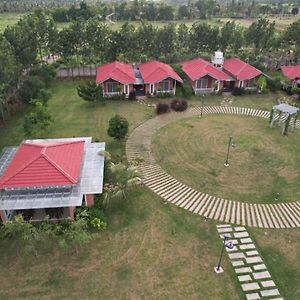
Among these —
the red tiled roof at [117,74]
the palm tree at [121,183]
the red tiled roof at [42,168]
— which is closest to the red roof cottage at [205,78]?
the red tiled roof at [117,74]

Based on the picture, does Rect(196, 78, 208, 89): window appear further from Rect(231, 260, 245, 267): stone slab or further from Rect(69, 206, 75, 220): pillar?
Rect(231, 260, 245, 267): stone slab

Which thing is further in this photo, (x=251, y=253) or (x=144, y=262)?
(x=251, y=253)

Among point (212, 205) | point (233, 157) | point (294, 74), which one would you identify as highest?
point (294, 74)

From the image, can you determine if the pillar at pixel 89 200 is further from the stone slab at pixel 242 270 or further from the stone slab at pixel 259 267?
the stone slab at pixel 259 267

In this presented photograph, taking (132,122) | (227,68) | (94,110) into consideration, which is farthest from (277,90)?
(94,110)

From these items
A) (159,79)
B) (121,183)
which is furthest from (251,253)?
(159,79)

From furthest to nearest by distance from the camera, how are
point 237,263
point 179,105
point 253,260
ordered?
point 179,105, point 253,260, point 237,263

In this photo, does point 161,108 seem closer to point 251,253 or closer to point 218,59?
point 218,59

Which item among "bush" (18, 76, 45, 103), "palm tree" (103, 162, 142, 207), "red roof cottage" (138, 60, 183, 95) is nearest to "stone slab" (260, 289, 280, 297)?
"palm tree" (103, 162, 142, 207)
